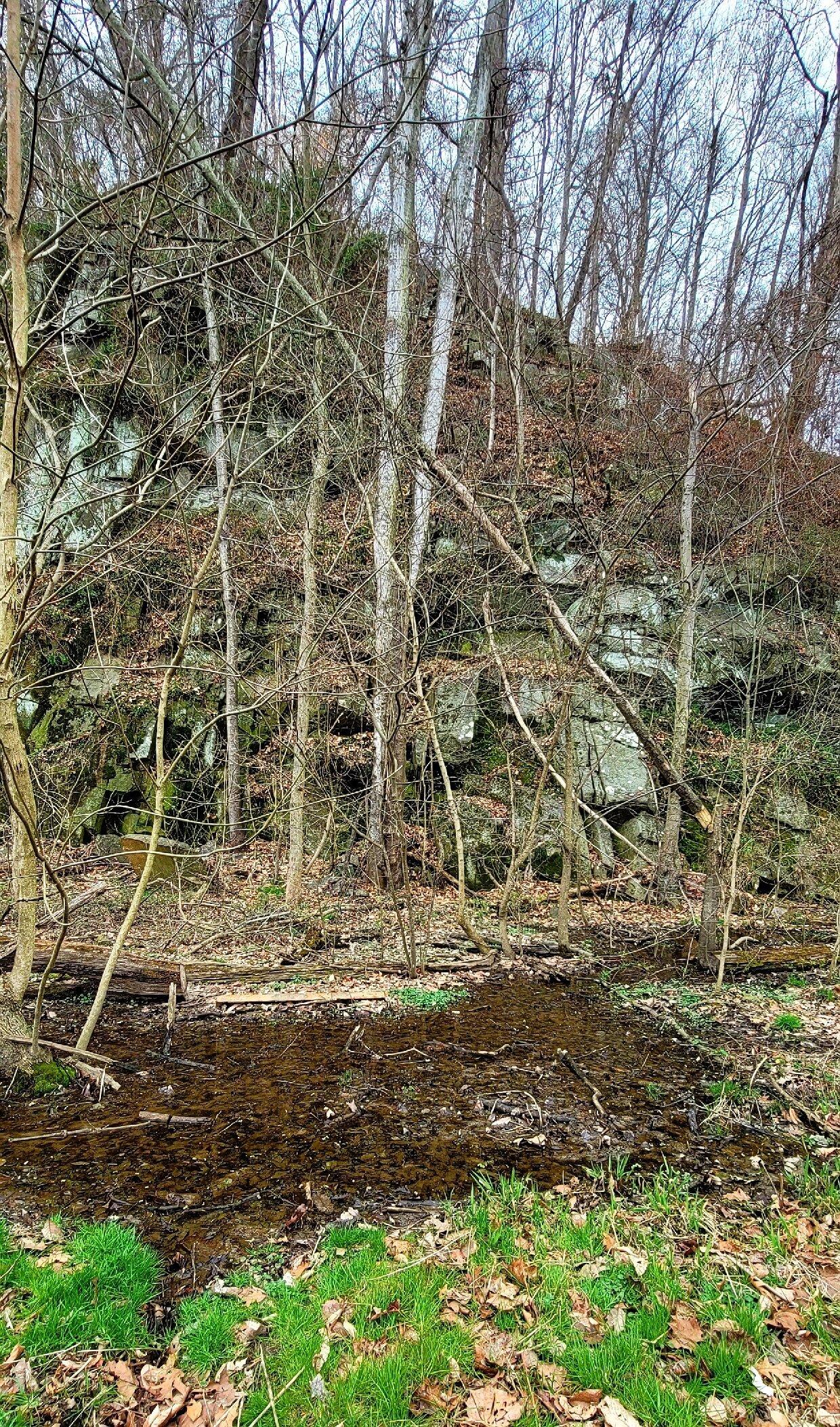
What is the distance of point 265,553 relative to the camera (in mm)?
11773

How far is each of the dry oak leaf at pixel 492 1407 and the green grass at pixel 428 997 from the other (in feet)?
12.3

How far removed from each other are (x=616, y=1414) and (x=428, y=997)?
4171 millimetres

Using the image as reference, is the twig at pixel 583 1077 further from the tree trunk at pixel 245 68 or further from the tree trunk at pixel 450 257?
the tree trunk at pixel 450 257

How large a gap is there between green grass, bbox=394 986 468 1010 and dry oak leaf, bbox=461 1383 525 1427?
147 inches

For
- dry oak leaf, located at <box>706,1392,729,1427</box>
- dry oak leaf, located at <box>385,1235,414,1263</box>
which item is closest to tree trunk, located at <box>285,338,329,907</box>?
dry oak leaf, located at <box>385,1235,414,1263</box>

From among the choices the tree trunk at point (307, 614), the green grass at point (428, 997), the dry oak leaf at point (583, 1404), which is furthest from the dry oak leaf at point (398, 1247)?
the tree trunk at point (307, 614)

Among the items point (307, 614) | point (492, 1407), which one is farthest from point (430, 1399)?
point (307, 614)

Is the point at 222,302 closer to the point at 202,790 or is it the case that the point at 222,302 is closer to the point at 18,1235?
the point at 202,790

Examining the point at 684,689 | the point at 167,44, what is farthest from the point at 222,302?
the point at 684,689

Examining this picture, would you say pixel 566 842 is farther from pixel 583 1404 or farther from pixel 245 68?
pixel 245 68

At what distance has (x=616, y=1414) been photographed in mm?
2162

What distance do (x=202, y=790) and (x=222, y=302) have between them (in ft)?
26.1

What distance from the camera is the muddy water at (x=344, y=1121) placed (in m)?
3.34

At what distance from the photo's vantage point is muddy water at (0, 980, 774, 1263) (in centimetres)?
334
